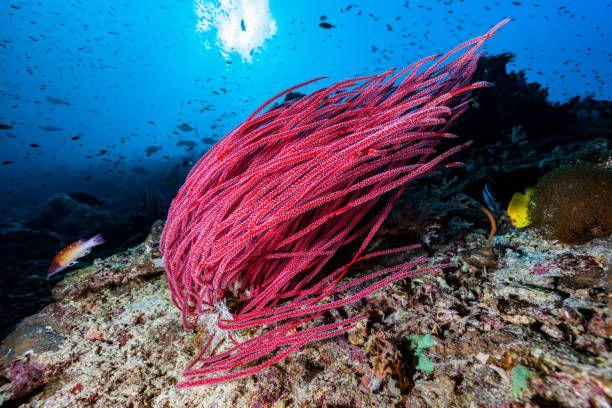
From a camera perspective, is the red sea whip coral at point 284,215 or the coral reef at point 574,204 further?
the coral reef at point 574,204

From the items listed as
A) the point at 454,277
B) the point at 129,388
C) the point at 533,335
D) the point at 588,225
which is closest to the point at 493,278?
the point at 454,277

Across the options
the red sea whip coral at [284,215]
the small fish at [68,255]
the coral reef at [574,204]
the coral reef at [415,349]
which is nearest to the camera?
the coral reef at [415,349]

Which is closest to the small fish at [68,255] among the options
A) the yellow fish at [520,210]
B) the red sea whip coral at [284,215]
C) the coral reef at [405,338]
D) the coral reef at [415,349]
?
the coral reef at [405,338]

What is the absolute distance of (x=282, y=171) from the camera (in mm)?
1697

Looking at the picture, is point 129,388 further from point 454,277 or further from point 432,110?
point 432,110

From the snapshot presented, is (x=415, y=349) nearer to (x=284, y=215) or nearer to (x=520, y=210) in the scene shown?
(x=284, y=215)

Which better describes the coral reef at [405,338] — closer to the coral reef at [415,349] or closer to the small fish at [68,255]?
the coral reef at [415,349]

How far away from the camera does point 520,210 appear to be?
7.91ft

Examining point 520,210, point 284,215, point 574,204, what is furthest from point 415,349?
point 520,210

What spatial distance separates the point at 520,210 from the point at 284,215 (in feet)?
6.91

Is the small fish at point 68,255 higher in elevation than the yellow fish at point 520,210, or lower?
higher

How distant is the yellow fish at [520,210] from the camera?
7.74 feet

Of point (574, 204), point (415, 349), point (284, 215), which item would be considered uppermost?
point (284, 215)

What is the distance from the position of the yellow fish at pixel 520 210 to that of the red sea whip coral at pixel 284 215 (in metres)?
1.10
